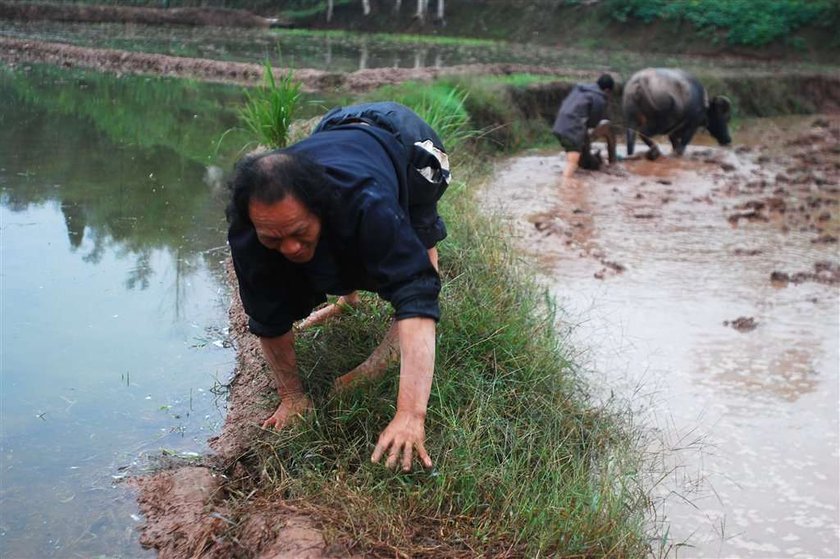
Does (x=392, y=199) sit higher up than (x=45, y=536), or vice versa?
(x=392, y=199)

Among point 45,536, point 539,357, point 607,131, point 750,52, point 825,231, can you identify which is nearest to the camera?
point 45,536

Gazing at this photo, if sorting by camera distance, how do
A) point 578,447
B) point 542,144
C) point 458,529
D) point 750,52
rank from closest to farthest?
1. point 458,529
2. point 578,447
3. point 542,144
4. point 750,52

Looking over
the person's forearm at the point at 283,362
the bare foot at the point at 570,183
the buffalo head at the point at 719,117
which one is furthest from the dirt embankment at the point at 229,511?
the buffalo head at the point at 719,117

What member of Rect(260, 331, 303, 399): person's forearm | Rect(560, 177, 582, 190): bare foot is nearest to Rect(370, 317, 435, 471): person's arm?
Rect(260, 331, 303, 399): person's forearm

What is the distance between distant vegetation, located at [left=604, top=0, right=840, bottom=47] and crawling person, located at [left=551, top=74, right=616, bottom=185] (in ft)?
44.5

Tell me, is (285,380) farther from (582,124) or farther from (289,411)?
(582,124)

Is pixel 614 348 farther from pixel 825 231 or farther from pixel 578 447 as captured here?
pixel 825 231

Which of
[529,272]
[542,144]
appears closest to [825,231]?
[529,272]

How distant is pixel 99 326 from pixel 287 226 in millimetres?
2135

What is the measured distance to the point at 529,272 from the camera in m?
5.15

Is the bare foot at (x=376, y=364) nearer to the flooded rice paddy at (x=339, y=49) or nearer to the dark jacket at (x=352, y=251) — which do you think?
the dark jacket at (x=352, y=251)

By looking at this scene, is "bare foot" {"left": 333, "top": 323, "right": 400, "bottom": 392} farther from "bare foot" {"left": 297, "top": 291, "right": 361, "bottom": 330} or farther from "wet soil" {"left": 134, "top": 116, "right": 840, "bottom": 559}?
"bare foot" {"left": 297, "top": 291, "right": 361, "bottom": 330}

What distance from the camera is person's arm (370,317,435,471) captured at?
101 inches

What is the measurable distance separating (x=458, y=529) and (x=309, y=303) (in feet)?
2.93
